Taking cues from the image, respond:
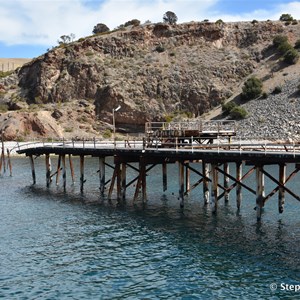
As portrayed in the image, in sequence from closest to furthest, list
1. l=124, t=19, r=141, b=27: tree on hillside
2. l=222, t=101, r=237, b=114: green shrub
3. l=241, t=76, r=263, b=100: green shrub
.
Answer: l=222, t=101, r=237, b=114: green shrub
l=241, t=76, r=263, b=100: green shrub
l=124, t=19, r=141, b=27: tree on hillside

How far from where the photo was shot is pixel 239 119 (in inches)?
3440

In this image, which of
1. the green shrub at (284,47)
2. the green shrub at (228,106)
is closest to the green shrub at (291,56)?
the green shrub at (284,47)

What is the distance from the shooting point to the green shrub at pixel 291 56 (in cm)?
10069

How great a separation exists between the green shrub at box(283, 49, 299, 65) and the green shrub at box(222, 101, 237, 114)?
17.7 m

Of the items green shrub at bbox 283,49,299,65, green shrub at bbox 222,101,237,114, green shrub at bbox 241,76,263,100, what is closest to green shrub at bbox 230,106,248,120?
green shrub at bbox 222,101,237,114

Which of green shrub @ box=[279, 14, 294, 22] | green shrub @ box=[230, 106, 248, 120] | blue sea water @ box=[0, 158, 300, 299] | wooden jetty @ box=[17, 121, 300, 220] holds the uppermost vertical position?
green shrub @ box=[279, 14, 294, 22]

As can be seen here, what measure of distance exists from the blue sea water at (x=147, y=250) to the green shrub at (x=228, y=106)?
180 ft

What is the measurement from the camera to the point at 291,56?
100812 millimetres

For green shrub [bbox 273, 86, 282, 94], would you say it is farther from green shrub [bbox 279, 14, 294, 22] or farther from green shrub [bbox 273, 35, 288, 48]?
green shrub [bbox 279, 14, 294, 22]

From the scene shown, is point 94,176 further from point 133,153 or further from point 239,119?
point 239,119

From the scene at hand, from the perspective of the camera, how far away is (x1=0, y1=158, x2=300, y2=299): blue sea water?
18734 millimetres

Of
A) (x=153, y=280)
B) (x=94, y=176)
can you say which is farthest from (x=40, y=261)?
(x=94, y=176)

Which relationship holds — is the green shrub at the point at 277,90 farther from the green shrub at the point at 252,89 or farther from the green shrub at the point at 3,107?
the green shrub at the point at 3,107

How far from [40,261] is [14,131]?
240 ft
